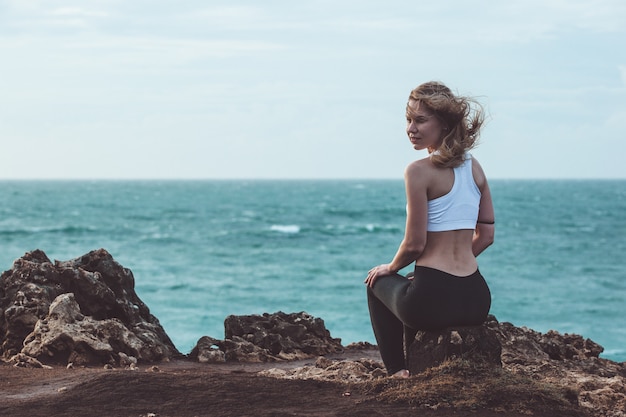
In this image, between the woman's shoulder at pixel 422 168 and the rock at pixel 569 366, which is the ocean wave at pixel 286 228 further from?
the woman's shoulder at pixel 422 168

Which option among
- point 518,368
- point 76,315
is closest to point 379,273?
point 518,368

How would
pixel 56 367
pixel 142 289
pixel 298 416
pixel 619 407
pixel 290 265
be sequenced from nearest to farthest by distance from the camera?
1. pixel 298 416
2. pixel 619 407
3. pixel 56 367
4. pixel 142 289
5. pixel 290 265

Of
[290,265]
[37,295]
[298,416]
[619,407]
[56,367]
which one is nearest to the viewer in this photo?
[298,416]

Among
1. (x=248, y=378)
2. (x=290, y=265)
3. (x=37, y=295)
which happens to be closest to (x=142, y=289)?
(x=290, y=265)

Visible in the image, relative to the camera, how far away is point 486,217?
5.59 m

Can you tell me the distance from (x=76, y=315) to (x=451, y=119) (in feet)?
12.2

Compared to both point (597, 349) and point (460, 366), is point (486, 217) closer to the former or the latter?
point (460, 366)

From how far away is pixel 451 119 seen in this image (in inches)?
211

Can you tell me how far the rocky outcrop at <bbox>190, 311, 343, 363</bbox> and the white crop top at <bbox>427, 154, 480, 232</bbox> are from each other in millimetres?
2889

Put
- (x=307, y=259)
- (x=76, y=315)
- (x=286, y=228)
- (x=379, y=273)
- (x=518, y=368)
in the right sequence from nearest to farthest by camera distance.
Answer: (x=379, y=273), (x=518, y=368), (x=76, y=315), (x=307, y=259), (x=286, y=228)

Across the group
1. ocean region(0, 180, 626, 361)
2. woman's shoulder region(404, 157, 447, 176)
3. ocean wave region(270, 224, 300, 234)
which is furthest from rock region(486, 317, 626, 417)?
A: ocean wave region(270, 224, 300, 234)

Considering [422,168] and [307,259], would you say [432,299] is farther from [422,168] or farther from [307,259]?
[307,259]

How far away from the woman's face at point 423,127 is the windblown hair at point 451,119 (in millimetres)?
30

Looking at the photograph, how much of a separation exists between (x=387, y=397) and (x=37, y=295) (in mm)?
3768
